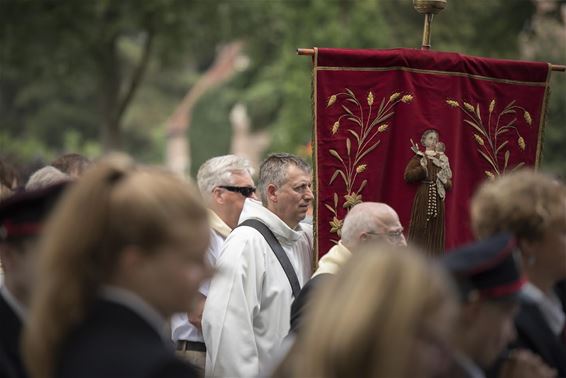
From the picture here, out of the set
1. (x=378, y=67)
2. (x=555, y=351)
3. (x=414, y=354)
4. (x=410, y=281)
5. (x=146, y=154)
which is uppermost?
(x=378, y=67)

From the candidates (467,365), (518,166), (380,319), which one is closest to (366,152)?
(518,166)

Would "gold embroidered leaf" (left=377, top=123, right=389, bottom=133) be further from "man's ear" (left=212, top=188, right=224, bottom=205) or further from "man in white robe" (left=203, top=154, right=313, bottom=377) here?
"man's ear" (left=212, top=188, right=224, bottom=205)

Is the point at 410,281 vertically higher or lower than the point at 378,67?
lower

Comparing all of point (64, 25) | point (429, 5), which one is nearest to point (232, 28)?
point (64, 25)

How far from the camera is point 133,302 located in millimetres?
2893

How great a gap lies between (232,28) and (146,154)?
3234 cm

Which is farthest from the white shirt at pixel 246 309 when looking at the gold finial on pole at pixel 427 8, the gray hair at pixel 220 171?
the gold finial on pole at pixel 427 8

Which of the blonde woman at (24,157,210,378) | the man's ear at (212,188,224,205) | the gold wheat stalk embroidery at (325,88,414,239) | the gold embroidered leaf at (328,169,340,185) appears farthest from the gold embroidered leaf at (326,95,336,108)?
the blonde woman at (24,157,210,378)

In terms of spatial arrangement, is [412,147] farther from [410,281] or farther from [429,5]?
[410,281]

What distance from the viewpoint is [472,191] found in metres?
7.01

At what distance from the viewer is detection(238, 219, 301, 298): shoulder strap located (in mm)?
6516

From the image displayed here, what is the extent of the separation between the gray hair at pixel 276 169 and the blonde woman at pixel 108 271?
12.9 feet

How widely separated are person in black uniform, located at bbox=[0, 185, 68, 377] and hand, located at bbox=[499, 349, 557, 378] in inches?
57.0

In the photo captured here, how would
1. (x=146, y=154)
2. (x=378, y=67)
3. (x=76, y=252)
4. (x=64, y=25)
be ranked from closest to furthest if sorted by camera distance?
(x=76, y=252), (x=378, y=67), (x=64, y=25), (x=146, y=154)
